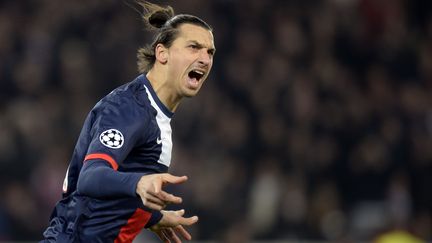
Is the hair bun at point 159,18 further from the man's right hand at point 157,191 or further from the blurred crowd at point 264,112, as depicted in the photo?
the blurred crowd at point 264,112

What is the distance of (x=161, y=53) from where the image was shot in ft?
15.6

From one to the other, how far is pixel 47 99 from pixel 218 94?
1.94 metres

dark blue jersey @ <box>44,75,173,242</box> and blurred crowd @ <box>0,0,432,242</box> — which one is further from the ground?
blurred crowd @ <box>0,0,432,242</box>

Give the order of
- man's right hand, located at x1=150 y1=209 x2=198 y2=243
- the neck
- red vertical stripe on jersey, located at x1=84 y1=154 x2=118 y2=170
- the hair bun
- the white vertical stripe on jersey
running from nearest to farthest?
red vertical stripe on jersey, located at x1=84 y1=154 x2=118 y2=170 → the white vertical stripe on jersey → the neck → the hair bun → man's right hand, located at x1=150 y1=209 x2=198 y2=243

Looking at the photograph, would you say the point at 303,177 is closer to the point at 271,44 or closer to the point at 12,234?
the point at 271,44

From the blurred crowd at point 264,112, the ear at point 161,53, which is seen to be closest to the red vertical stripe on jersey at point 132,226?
the ear at point 161,53

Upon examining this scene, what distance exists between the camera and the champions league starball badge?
4.18m

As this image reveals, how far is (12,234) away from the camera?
9.60m

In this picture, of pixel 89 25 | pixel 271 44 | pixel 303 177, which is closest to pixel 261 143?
pixel 303 177

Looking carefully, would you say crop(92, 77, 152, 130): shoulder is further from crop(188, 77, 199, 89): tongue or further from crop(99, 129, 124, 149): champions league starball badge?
crop(188, 77, 199, 89): tongue

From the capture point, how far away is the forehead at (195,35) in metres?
4.70

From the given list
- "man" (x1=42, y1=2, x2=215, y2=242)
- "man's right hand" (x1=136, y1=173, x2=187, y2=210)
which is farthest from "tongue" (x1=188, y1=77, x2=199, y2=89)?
"man's right hand" (x1=136, y1=173, x2=187, y2=210)

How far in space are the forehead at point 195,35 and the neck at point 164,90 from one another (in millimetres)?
202

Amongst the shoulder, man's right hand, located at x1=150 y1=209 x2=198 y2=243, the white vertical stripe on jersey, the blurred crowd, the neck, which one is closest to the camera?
the shoulder
